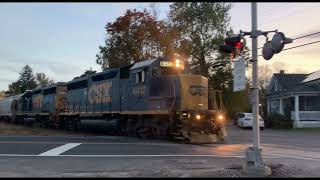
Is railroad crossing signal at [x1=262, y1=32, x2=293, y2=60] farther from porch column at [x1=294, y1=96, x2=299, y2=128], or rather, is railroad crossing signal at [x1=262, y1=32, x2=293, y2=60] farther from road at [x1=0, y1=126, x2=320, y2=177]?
porch column at [x1=294, y1=96, x2=299, y2=128]

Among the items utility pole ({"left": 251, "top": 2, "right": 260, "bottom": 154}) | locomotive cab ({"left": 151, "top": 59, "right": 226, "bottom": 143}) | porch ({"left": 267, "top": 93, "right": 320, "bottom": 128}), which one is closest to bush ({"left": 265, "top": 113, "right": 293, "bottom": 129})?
porch ({"left": 267, "top": 93, "right": 320, "bottom": 128})

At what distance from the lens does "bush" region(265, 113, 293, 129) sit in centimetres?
5253

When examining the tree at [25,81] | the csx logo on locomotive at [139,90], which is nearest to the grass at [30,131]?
the csx logo on locomotive at [139,90]

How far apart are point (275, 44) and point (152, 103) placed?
12566mm

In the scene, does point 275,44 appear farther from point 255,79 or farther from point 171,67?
point 171,67

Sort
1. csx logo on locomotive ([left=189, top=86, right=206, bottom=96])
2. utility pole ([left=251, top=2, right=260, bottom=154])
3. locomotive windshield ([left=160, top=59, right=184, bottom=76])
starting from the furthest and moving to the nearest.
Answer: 1. locomotive windshield ([left=160, top=59, right=184, bottom=76])
2. csx logo on locomotive ([left=189, top=86, right=206, bottom=96])
3. utility pole ([left=251, top=2, right=260, bottom=154])

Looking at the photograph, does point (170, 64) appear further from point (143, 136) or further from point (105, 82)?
point (105, 82)

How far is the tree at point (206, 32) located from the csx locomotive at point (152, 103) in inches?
1069

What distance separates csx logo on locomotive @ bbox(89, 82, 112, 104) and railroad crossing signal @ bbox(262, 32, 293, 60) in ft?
57.0

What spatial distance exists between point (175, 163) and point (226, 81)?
154ft

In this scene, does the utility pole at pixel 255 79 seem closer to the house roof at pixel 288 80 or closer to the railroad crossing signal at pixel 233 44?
the railroad crossing signal at pixel 233 44

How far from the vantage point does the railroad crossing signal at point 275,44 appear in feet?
41.9

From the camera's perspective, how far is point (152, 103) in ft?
81.7

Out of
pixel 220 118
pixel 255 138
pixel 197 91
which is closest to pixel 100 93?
pixel 197 91
